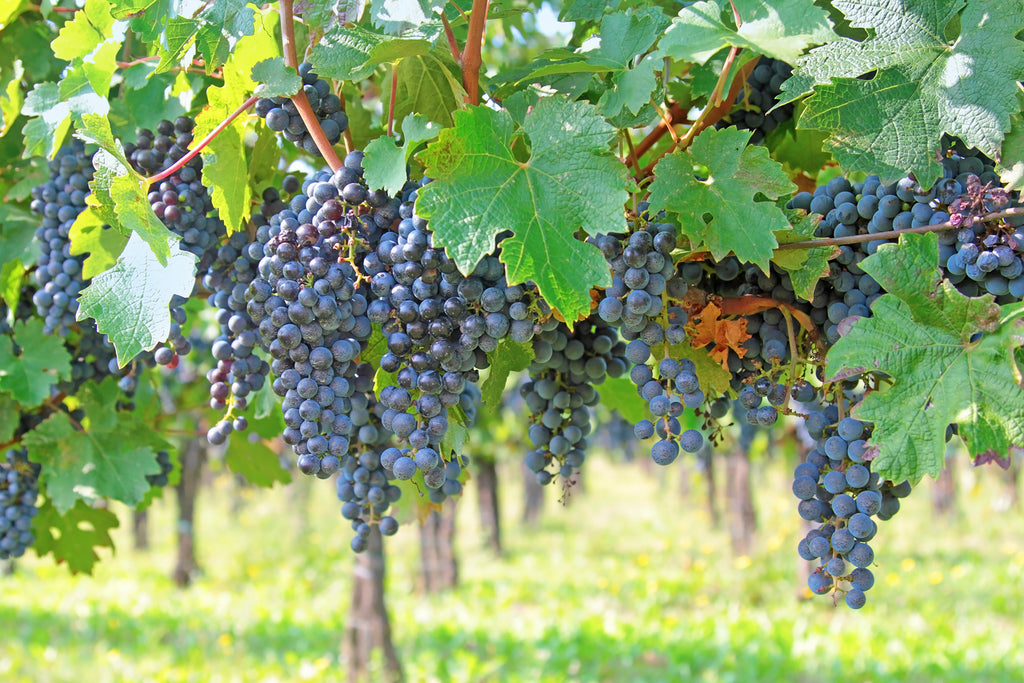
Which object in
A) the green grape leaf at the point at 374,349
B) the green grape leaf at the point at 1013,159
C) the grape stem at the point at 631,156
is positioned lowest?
the green grape leaf at the point at 374,349

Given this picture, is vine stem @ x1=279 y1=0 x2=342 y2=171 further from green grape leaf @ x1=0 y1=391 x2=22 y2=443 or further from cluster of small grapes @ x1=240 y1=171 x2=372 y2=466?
green grape leaf @ x1=0 y1=391 x2=22 y2=443

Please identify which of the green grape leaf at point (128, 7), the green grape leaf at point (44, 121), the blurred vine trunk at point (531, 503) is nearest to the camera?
the green grape leaf at point (128, 7)

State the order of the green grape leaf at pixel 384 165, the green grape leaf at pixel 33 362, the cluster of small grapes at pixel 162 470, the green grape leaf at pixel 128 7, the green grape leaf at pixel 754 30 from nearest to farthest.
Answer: the green grape leaf at pixel 754 30 → the green grape leaf at pixel 384 165 → the green grape leaf at pixel 128 7 → the green grape leaf at pixel 33 362 → the cluster of small grapes at pixel 162 470

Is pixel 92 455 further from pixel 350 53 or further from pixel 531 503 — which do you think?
pixel 531 503

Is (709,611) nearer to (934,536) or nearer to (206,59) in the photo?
(934,536)

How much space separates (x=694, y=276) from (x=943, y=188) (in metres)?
0.38

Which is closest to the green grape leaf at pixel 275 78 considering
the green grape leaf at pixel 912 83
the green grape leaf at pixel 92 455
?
the green grape leaf at pixel 912 83

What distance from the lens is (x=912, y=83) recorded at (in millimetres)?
1159

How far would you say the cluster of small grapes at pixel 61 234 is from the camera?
1.76 m

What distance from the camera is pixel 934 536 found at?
44.0 ft

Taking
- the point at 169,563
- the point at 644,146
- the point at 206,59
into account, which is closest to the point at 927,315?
the point at 644,146

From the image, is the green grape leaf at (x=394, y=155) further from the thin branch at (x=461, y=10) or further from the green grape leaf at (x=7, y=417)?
the green grape leaf at (x=7, y=417)

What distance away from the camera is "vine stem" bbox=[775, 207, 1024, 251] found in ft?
3.55

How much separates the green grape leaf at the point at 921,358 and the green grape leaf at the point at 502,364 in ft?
1.60
